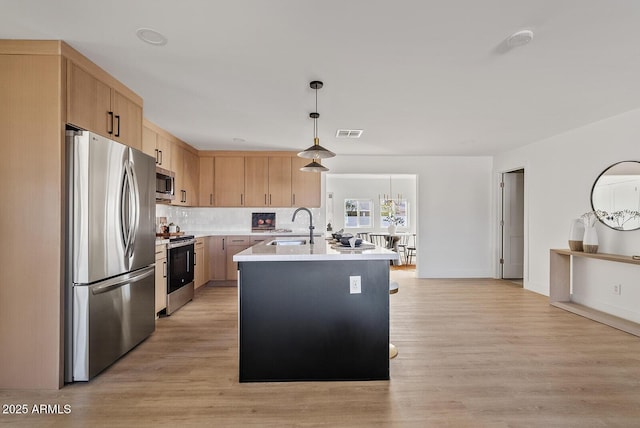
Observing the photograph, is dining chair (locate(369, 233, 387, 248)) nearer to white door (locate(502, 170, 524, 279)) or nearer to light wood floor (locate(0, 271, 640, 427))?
white door (locate(502, 170, 524, 279))

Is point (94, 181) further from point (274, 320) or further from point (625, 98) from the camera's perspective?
point (625, 98)

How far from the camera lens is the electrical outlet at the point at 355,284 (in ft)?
7.87

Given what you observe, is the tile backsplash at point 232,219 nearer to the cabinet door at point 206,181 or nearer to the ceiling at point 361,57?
the cabinet door at point 206,181

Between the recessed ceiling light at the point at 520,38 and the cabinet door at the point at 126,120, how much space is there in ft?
10.2

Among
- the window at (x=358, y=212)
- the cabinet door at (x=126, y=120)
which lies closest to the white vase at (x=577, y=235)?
the cabinet door at (x=126, y=120)

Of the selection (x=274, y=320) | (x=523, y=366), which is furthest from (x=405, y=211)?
(x=274, y=320)

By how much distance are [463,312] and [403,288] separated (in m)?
1.43

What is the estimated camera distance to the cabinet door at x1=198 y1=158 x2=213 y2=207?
593 centimetres

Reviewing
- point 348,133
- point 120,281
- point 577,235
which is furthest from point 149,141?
point 577,235

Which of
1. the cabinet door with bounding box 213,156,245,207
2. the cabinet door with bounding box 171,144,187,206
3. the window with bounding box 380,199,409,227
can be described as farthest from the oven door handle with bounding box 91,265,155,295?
the window with bounding box 380,199,409,227

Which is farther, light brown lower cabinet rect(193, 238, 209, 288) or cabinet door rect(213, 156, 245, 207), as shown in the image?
cabinet door rect(213, 156, 245, 207)

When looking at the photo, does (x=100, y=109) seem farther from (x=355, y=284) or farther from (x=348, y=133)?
(x=348, y=133)

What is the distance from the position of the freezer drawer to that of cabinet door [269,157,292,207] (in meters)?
3.00

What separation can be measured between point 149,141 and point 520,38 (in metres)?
4.08
